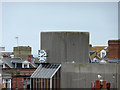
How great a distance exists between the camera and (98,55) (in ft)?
144

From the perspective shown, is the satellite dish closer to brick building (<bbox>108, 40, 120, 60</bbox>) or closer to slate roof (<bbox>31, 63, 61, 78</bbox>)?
slate roof (<bbox>31, 63, 61, 78</bbox>)

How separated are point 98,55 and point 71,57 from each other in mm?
25990

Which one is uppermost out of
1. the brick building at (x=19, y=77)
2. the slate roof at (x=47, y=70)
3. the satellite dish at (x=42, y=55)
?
the satellite dish at (x=42, y=55)

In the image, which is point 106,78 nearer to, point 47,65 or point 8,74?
point 47,65

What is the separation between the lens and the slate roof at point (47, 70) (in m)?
16.6

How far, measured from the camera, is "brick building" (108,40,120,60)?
1638 inches

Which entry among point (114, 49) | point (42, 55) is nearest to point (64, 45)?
point (42, 55)

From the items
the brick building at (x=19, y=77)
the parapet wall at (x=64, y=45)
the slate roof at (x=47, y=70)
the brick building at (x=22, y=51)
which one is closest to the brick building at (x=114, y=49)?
the brick building at (x=19, y=77)

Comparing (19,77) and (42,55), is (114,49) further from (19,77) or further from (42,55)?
(42,55)

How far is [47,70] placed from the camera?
17.0 meters

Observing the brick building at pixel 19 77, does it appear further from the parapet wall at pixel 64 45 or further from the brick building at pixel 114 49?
the parapet wall at pixel 64 45

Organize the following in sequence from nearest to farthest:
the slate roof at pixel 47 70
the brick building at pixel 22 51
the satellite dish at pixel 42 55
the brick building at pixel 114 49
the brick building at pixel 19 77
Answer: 1. the slate roof at pixel 47 70
2. the satellite dish at pixel 42 55
3. the brick building at pixel 19 77
4. the brick building at pixel 114 49
5. the brick building at pixel 22 51

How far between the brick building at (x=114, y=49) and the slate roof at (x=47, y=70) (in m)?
25.5

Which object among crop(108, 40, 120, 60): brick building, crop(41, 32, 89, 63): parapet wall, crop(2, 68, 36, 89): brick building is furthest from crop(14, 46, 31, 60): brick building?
crop(41, 32, 89, 63): parapet wall
